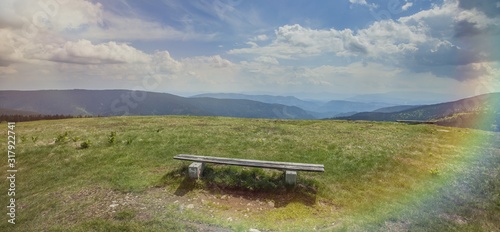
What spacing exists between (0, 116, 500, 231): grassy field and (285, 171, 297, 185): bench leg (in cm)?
39

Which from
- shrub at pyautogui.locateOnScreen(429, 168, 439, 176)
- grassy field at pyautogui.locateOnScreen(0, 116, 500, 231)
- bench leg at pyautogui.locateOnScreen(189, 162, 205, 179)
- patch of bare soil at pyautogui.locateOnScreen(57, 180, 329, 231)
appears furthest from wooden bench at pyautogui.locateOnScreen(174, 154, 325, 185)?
shrub at pyautogui.locateOnScreen(429, 168, 439, 176)

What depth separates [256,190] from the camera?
1349 cm

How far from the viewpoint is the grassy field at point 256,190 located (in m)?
10.8

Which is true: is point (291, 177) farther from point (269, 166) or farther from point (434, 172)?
point (434, 172)

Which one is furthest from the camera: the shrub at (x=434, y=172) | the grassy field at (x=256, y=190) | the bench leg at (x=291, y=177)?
the shrub at (x=434, y=172)

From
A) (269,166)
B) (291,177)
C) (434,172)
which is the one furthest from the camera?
(434,172)

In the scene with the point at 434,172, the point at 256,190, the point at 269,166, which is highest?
the point at 269,166

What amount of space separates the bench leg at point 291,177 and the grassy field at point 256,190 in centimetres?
39

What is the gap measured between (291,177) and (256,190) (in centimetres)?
189

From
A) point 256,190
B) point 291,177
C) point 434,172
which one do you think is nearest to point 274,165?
point 291,177

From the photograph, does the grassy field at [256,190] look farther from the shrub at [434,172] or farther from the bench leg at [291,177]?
the bench leg at [291,177]

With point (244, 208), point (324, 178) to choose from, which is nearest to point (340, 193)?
point (324, 178)

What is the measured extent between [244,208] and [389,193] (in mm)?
7523

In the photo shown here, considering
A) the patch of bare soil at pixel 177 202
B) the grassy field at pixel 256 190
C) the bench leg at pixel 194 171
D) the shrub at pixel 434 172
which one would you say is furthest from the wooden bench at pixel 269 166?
the shrub at pixel 434 172
